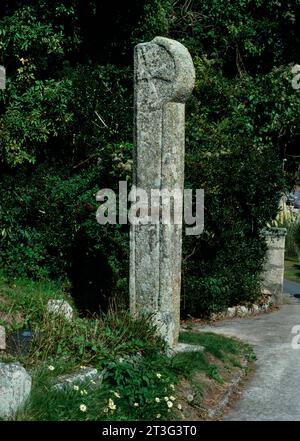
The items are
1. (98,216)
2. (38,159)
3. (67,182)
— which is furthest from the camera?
(38,159)

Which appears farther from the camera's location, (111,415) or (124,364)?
(124,364)

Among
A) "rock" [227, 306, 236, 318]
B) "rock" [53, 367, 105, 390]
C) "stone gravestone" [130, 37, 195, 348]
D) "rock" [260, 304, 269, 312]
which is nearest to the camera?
"rock" [53, 367, 105, 390]

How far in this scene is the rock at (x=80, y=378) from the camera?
610 centimetres

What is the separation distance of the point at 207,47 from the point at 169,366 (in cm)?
1033

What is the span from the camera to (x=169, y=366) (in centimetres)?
742

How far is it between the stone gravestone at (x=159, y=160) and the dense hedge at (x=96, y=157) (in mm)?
2989

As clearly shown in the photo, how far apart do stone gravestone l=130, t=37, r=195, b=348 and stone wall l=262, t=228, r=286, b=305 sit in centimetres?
591

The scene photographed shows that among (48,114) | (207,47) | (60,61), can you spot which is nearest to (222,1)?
(207,47)

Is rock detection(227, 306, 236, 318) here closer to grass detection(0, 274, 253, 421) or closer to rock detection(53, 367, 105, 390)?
grass detection(0, 274, 253, 421)

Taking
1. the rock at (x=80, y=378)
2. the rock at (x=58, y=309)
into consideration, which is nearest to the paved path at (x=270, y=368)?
the rock at (x=80, y=378)

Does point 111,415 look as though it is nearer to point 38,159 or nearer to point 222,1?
point 38,159

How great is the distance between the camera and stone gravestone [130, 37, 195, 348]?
26.2 feet

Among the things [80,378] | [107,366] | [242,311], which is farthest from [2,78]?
[80,378]

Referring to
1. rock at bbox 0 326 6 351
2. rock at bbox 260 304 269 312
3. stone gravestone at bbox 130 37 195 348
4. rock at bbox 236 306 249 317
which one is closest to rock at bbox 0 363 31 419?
rock at bbox 0 326 6 351
